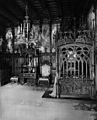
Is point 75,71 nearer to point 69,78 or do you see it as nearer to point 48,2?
point 69,78

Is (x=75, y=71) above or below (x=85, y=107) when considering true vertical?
above

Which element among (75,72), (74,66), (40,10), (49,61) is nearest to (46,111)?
(74,66)

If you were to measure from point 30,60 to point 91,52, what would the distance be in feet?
20.0

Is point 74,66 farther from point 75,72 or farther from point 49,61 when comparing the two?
point 49,61

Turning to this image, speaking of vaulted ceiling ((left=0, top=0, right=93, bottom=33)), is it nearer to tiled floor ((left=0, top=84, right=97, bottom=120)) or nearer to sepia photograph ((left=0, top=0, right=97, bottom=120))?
sepia photograph ((left=0, top=0, right=97, bottom=120))

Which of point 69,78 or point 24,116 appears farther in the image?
point 69,78

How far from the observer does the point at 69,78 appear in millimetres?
6973

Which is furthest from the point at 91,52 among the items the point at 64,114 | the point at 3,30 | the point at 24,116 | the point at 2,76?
the point at 3,30

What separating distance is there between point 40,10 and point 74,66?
550cm

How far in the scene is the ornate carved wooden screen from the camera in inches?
266

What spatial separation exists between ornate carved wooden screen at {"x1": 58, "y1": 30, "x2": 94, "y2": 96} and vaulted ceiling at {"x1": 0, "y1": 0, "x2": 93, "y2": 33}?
2203mm

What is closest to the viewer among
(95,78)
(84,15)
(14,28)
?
(95,78)

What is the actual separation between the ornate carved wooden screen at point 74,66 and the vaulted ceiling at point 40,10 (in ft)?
7.23

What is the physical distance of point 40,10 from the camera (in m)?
10.8
